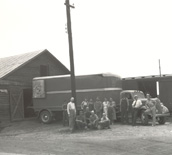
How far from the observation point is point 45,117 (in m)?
22.1

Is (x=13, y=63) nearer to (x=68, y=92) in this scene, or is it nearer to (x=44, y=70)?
(x=44, y=70)

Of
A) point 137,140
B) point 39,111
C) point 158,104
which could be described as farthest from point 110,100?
point 137,140

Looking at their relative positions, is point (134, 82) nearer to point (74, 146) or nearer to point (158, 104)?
point (158, 104)

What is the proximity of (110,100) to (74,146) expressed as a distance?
8507 mm

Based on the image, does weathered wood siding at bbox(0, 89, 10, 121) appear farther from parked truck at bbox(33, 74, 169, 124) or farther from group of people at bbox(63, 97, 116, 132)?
group of people at bbox(63, 97, 116, 132)

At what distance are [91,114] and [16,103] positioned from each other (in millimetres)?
8488

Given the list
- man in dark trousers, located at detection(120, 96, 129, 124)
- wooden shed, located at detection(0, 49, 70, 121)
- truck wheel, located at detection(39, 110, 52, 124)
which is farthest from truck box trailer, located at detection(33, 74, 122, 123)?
wooden shed, located at detection(0, 49, 70, 121)

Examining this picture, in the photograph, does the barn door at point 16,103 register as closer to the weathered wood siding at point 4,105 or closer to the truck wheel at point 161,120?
the weathered wood siding at point 4,105

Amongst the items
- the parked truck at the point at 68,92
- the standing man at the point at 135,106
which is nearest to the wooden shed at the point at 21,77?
the parked truck at the point at 68,92

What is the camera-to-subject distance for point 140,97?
20281mm

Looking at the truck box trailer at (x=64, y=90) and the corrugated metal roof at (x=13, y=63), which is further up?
the corrugated metal roof at (x=13, y=63)

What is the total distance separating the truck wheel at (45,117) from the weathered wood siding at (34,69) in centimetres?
392

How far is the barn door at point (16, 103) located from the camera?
23.8 metres

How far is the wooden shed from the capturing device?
77.0ft
